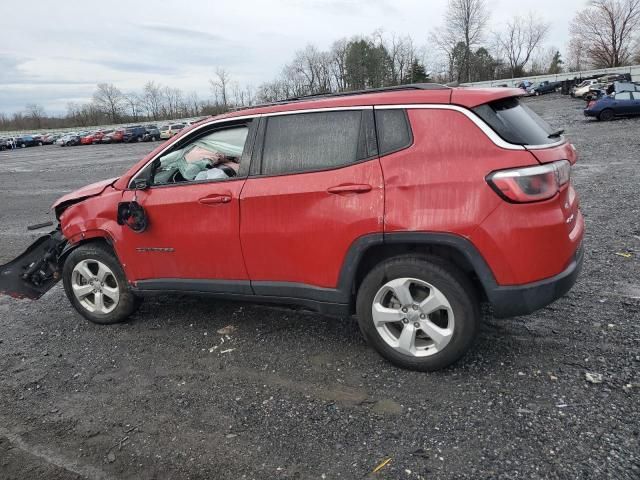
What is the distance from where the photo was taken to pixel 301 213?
3.43m

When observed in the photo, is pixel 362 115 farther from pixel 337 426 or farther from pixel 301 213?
pixel 337 426

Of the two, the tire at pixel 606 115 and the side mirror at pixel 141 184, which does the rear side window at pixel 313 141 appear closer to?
the side mirror at pixel 141 184

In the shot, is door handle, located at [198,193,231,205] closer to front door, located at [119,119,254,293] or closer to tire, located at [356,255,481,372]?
front door, located at [119,119,254,293]

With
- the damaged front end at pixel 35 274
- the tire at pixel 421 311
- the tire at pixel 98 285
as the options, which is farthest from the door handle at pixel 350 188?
the damaged front end at pixel 35 274

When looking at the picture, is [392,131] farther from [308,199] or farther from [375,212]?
[308,199]

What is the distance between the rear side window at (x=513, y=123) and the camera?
3033 mm

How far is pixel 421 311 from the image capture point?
3.23m

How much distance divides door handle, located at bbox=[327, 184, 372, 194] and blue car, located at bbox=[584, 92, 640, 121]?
2415cm

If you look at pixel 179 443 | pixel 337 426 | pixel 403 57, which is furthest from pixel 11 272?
pixel 403 57

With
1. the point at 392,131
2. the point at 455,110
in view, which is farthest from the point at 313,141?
the point at 455,110

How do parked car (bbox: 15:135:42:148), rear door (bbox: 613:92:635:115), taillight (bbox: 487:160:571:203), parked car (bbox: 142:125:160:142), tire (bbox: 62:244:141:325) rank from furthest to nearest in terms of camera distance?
1. parked car (bbox: 15:135:42:148)
2. parked car (bbox: 142:125:160:142)
3. rear door (bbox: 613:92:635:115)
4. tire (bbox: 62:244:141:325)
5. taillight (bbox: 487:160:571:203)

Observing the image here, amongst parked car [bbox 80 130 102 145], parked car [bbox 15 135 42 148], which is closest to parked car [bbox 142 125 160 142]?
parked car [bbox 80 130 102 145]

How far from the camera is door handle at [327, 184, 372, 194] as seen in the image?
3.21 metres

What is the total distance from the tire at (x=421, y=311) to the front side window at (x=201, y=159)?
157 cm
